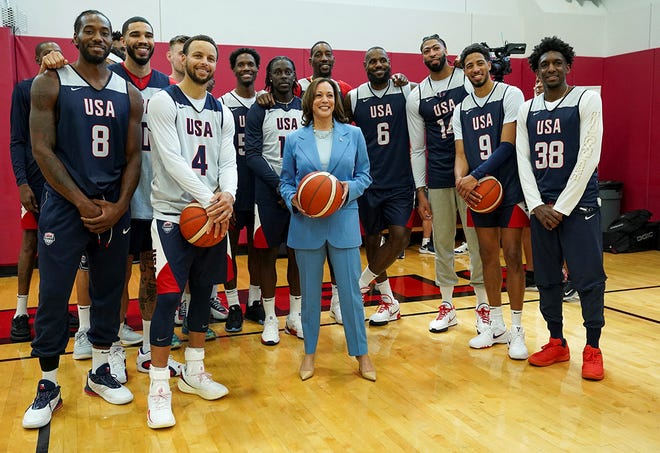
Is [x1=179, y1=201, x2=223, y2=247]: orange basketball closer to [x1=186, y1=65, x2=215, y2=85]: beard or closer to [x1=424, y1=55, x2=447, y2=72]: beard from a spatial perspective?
[x1=186, y1=65, x2=215, y2=85]: beard

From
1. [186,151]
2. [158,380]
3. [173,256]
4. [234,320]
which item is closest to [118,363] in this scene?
[158,380]

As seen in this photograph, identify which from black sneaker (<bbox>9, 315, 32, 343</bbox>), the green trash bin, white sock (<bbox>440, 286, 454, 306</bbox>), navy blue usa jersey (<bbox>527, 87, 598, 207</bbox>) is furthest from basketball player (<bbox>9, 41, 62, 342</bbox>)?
the green trash bin

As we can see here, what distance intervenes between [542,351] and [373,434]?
4.66 ft

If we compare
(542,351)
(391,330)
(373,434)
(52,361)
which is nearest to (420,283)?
(391,330)

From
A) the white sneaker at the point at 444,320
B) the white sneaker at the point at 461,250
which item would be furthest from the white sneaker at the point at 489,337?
the white sneaker at the point at 461,250

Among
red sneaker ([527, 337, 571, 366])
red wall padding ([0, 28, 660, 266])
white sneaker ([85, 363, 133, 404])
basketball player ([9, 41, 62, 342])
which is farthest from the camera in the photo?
red wall padding ([0, 28, 660, 266])

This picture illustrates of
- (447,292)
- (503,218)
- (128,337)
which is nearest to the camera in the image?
(503,218)

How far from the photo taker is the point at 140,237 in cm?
356

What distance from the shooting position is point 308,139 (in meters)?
3.50

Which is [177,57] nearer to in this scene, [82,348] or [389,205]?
[389,205]

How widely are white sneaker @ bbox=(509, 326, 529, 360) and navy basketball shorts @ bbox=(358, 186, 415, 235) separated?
103cm

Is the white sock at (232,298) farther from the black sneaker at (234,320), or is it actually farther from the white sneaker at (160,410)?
the white sneaker at (160,410)

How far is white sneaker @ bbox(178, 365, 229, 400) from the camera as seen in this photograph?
10.5 feet

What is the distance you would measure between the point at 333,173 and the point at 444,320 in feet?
5.09
